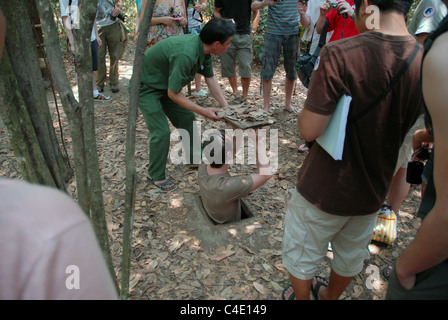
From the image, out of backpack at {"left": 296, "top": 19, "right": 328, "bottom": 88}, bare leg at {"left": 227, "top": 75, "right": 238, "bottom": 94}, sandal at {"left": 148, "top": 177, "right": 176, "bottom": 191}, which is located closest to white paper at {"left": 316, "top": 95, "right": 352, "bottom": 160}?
backpack at {"left": 296, "top": 19, "right": 328, "bottom": 88}

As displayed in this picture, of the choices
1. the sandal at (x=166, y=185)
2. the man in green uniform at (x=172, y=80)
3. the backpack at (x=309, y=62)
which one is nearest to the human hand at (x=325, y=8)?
the backpack at (x=309, y=62)

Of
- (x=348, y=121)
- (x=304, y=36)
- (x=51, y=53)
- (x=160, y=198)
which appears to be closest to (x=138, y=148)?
(x=160, y=198)

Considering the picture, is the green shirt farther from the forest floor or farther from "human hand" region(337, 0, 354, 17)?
"human hand" region(337, 0, 354, 17)

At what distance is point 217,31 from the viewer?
3.41 meters

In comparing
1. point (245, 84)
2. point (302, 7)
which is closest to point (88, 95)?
point (302, 7)

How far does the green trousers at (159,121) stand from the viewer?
373 centimetres

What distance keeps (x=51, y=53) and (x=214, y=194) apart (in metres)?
1.96

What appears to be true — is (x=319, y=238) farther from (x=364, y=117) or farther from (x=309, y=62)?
(x=309, y=62)

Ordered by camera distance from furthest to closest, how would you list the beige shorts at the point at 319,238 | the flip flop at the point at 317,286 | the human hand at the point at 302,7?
the human hand at the point at 302,7 < the flip flop at the point at 317,286 < the beige shorts at the point at 319,238

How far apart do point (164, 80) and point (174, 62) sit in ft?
1.11

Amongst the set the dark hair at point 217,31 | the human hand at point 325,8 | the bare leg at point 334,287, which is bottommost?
the bare leg at point 334,287

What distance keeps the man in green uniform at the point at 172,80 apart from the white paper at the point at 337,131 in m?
1.88

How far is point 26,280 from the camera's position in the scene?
533mm

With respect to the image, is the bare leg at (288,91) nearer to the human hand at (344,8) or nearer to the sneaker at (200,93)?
the sneaker at (200,93)
